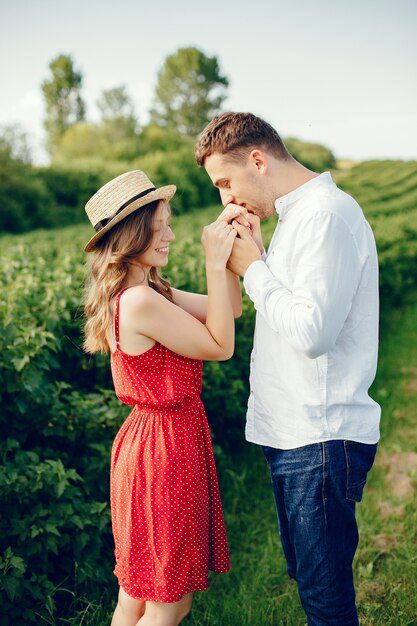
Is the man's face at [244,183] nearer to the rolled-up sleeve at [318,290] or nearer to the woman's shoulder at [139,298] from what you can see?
the rolled-up sleeve at [318,290]

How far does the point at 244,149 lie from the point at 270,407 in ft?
3.10

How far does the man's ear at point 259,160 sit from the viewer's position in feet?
7.18

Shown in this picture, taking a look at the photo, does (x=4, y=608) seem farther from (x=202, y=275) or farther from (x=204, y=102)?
(x=204, y=102)

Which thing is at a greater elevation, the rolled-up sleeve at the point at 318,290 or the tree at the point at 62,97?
the tree at the point at 62,97

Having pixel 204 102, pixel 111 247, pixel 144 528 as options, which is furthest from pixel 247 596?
pixel 204 102

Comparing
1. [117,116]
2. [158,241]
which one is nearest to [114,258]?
[158,241]

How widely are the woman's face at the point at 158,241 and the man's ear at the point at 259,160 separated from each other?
1.32 feet

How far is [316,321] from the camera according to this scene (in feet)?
5.95

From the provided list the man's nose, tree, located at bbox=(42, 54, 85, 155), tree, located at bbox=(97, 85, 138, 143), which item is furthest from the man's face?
tree, located at bbox=(42, 54, 85, 155)

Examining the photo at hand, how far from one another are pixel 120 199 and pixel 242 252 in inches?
20.6

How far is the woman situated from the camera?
220 cm

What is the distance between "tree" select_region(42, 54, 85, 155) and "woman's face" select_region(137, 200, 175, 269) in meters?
53.3

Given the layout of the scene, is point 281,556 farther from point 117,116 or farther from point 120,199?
point 117,116

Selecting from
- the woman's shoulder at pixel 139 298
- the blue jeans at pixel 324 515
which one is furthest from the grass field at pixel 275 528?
the woman's shoulder at pixel 139 298
